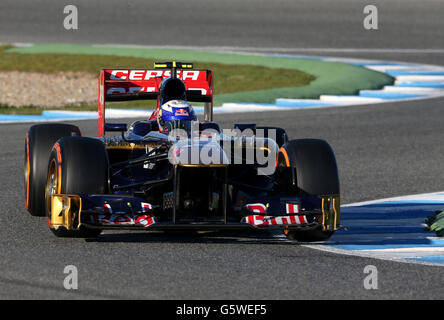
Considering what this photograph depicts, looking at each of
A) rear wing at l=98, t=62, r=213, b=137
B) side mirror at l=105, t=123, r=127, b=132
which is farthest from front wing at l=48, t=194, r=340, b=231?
rear wing at l=98, t=62, r=213, b=137

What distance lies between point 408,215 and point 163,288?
3700 mm

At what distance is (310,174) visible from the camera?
26.0 feet

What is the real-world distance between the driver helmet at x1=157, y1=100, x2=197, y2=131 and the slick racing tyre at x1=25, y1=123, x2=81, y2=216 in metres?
0.79

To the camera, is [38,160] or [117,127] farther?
[117,127]

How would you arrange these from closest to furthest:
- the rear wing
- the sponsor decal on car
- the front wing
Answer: the front wing → the sponsor decal on car → the rear wing

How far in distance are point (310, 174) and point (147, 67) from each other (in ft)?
56.4

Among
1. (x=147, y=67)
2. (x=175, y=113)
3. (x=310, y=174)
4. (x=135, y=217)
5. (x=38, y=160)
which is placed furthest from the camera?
(x=147, y=67)

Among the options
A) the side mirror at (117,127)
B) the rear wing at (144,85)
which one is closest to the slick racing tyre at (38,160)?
the side mirror at (117,127)

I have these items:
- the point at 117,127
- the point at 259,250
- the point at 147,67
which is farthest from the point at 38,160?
the point at 147,67

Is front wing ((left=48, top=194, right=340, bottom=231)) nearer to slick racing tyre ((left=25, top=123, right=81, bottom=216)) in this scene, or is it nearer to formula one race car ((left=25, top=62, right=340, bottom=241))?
formula one race car ((left=25, top=62, right=340, bottom=241))

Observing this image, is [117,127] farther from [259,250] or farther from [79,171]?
[259,250]

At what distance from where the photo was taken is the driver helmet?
923 centimetres
